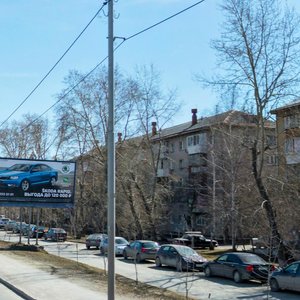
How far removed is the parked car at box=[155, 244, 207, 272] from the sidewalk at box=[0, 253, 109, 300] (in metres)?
8.07

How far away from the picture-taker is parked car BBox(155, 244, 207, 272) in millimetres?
26677

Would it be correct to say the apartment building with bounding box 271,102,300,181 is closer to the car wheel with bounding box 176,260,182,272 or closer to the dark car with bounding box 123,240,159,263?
the car wheel with bounding box 176,260,182,272

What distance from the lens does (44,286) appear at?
643 inches

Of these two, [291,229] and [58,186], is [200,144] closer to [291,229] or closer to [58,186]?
[58,186]

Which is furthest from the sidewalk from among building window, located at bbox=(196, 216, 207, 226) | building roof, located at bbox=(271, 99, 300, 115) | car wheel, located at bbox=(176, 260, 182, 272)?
building window, located at bbox=(196, 216, 207, 226)

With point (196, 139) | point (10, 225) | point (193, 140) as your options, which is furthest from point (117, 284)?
point (10, 225)

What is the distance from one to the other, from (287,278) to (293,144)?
41.1 ft

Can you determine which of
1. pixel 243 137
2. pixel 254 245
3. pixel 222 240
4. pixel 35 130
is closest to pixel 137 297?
pixel 243 137

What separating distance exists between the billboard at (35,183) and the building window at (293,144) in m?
15.0

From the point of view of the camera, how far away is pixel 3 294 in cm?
1522

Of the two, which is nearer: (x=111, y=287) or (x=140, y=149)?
(x=111, y=287)

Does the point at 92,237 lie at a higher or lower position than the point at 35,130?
lower

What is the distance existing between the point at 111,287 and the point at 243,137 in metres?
19.8

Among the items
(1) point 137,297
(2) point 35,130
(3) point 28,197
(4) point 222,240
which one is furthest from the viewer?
(2) point 35,130
